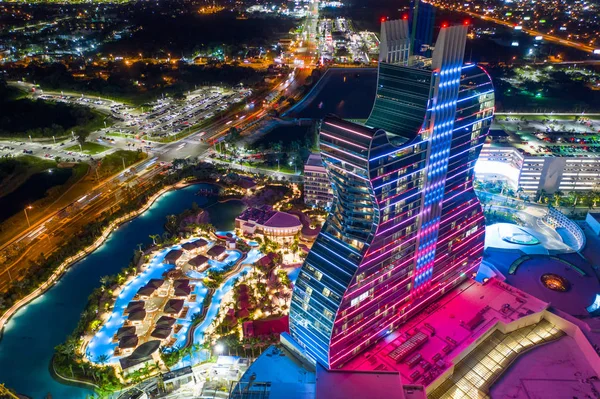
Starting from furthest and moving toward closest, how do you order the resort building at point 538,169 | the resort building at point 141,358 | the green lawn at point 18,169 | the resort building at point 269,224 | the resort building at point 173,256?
the green lawn at point 18,169
the resort building at point 538,169
the resort building at point 269,224
the resort building at point 173,256
the resort building at point 141,358

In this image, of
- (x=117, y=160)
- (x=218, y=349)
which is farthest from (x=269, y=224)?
(x=117, y=160)

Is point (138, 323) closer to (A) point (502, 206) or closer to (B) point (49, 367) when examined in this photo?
(B) point (49, 367)

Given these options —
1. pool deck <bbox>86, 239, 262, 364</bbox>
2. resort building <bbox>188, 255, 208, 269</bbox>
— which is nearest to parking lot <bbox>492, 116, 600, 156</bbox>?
pool deck <bbox>86, 239, 262, 364</bbox>

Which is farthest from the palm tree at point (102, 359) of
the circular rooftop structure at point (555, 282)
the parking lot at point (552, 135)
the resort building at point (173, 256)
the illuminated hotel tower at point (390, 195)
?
the parking lot at point (552, 135)

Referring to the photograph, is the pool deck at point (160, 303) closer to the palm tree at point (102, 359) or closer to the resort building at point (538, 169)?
the palm tree at point (102, 359)

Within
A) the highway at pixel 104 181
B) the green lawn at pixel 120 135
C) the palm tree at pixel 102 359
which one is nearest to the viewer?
the palm tree at pixel 102 359

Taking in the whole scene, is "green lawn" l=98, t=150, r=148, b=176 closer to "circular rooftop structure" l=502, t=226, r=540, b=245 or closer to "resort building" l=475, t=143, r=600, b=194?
"resort building" l=475, t=143, r=600, b=194

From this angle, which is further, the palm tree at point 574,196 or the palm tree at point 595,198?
the palm tree at point 595,198
